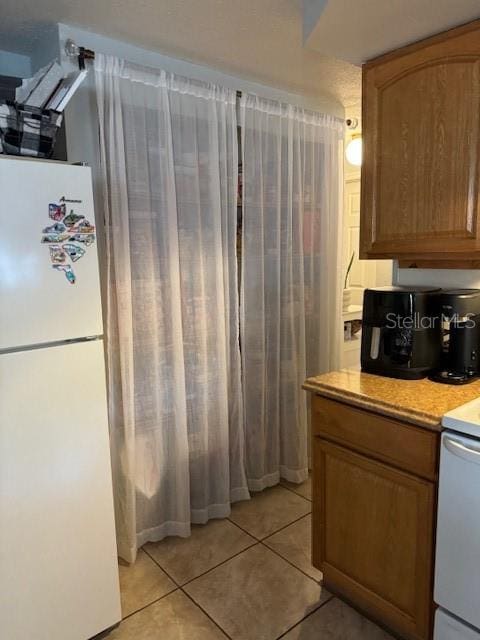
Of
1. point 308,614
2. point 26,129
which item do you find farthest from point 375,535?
point 26,129

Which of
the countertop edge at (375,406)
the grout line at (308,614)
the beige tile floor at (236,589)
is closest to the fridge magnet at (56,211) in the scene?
the countertop edge at (375,406)

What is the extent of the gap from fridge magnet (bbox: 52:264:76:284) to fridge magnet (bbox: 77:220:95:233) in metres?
0.13

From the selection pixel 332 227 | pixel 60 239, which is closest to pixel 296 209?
pixel 332 227

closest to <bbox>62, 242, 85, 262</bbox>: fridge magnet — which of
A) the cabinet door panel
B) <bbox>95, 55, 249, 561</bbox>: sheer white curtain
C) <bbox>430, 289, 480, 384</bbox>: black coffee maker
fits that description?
<bbox>95, 55, 249, 561</bbox>: sheer white curtain

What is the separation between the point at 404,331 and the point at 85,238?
1267 mm

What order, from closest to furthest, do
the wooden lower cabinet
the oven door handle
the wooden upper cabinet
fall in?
the oven door handle → the wooden lower cabinet → the wooden upper cabinet

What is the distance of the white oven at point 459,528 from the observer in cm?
138

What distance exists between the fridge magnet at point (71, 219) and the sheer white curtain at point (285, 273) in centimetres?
110

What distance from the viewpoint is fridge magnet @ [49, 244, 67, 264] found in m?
1.48

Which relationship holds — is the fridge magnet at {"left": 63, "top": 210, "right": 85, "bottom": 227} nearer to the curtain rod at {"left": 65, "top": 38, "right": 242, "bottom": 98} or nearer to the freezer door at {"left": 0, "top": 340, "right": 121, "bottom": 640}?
the freezer door at {"left": 0, "top": 340, "right": 121, "bottom": 640}

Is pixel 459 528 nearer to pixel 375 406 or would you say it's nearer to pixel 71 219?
pixel 375 406

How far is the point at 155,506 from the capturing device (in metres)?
2.29

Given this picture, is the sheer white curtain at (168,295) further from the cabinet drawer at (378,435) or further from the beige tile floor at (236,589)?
the cabinet drawer at (378,435)

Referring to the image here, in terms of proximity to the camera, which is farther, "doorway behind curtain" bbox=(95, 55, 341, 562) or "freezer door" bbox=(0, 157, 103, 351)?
"doorway behind curtain" bbox=(95, 55, 341, 562)
